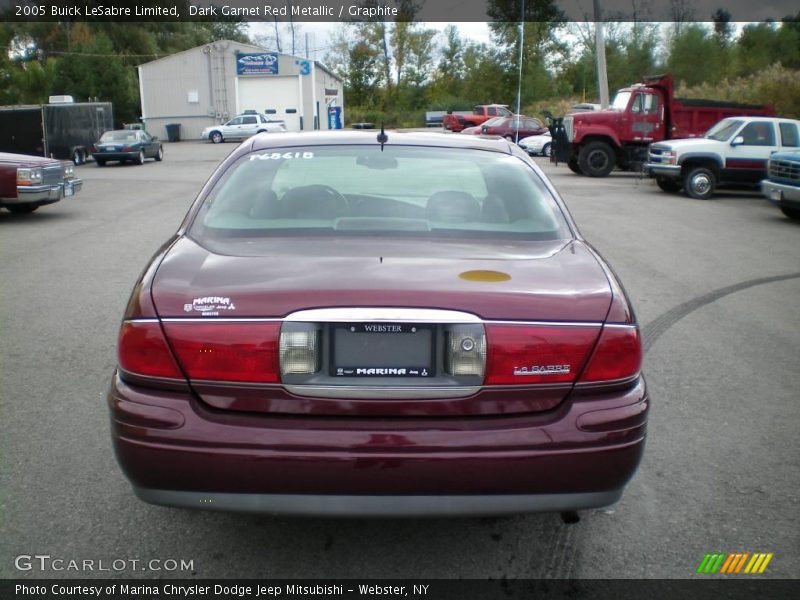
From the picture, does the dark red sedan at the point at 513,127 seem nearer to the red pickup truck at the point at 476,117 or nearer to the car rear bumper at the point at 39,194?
the red pickup truck at the point at 476,117

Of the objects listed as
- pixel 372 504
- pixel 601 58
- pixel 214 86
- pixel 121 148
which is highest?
pixel 214 86

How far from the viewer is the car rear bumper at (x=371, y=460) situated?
2.56 m

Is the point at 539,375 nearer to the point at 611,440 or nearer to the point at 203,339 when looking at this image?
the point at 611,440

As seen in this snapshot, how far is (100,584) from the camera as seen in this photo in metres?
2.94

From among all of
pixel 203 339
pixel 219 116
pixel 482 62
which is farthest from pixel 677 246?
pixel 482 62

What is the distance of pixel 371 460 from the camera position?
2.56 m

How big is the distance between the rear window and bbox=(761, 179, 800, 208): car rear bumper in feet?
35.4

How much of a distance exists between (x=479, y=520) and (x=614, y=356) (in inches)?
43.9

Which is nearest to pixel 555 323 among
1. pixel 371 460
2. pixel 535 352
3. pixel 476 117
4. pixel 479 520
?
pixel 535 352

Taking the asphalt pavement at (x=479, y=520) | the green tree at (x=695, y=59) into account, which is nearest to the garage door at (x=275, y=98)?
the green tree at (x=695, y=59)

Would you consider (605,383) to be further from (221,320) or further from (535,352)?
(221,320)

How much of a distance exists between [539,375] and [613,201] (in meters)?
15.1

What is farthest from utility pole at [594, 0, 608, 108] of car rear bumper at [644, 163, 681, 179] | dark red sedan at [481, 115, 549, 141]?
car rear bumper at [644, 163, 681, 179]

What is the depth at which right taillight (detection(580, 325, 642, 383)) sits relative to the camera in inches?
106
